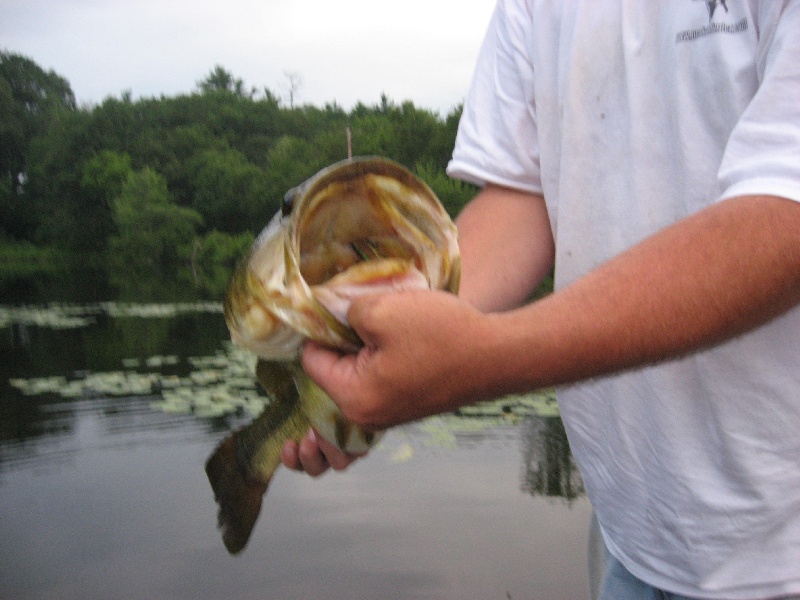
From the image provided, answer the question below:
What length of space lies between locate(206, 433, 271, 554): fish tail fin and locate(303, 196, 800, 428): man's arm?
1088mm

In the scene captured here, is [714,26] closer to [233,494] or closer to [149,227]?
[233,494]

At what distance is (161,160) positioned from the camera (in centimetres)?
5725

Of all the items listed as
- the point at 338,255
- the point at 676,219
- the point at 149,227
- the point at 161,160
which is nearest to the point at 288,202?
the point at 338,255

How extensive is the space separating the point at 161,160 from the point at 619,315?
2364 inches

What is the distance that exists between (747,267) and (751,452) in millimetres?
488

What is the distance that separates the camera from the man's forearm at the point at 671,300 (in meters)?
0.98

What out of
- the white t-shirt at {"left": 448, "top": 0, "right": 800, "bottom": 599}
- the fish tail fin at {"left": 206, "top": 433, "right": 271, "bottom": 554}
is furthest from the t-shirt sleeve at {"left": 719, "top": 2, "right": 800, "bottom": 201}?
the fish tail fin at {"left": 206, "top": 433, "right": 271, "bottom": 554}

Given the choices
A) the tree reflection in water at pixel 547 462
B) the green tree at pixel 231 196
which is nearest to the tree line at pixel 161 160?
the green tree at pixel 231 196

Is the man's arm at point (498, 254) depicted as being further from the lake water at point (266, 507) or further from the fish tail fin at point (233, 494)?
the lake water at point (266, 507)

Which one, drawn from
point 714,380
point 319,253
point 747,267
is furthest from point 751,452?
point 319,253

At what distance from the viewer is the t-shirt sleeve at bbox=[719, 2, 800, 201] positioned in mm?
1026

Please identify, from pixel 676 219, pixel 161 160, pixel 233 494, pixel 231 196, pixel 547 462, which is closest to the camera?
pixel 676 219

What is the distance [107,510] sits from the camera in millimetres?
6434

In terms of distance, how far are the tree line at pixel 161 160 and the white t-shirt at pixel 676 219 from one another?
119ft
